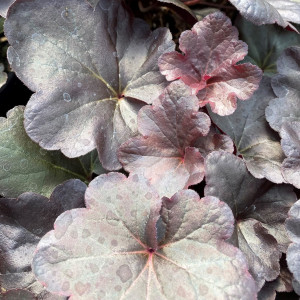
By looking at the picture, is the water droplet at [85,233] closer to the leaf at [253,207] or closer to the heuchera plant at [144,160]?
the heuchera plant at [144,160]

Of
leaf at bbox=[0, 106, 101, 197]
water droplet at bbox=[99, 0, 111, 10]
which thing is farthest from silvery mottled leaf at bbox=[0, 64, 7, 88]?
water droplet at bbox=[99, 0, 111, 10]

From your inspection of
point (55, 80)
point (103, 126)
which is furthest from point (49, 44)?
point (103, 126)

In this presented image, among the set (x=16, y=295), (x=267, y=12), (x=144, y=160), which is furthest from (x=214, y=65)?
(x=16, y=295)

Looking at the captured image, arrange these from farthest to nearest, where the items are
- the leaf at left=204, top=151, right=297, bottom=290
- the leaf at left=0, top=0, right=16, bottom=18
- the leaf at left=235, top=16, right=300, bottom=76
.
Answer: the leaf at left=235, top=16, right=300, bottom=76 < the leaf at left=0, top=0, right=16, bottom=18 < the leaf at left=204, top=151, right=297, bottom=290

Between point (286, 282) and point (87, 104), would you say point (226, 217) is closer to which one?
point (286, 282)

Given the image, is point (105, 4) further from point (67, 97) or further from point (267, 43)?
point (267, 43)

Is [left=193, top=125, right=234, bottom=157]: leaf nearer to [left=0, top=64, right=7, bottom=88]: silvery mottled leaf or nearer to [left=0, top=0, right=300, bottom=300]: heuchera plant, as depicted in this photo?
[left=0, top=0, right=300, bottom=300]: heuchera plant
